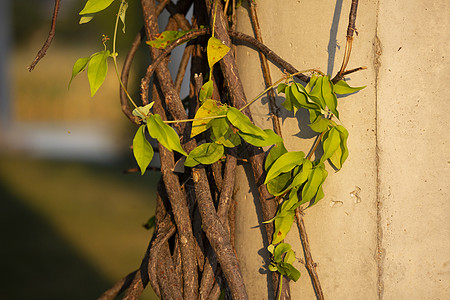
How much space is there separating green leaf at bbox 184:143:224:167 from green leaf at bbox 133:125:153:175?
0.06 meters

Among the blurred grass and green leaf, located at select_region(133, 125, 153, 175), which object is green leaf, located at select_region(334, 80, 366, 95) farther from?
the blurred grass

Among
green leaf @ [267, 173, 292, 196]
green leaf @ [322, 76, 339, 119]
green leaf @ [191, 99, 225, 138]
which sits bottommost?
green leaf @ [267, 173, 292, 196]

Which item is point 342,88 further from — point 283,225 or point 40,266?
point 40,266

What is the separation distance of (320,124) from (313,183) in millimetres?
70

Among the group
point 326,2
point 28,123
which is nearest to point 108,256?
point 326,2

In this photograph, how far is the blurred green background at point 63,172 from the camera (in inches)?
99.7

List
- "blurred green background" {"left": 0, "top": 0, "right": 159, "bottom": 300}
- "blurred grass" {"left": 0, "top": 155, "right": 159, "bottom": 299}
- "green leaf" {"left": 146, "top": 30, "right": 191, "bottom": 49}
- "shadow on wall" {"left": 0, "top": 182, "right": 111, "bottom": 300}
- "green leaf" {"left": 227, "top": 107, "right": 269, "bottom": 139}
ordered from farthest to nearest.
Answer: "blurred green background" {"left": 0, "top": 0, "right": 159, "bottom": 300} < "blurred grass" {"left": 0, "top": 155, "right": 159, "bottom": 299} < "shadow on wall" {"left": 0, "top": 182, "right": 111, "bottom": 300} < "green leaf" {"left": 146, "top": 30, "right": 191, "bottom": 49} < "green leaf" {"left": 227, "top": 107, "right": 269, "bottom": 139}

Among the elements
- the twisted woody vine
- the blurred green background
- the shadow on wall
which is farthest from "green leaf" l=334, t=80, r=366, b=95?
the shadow on wall

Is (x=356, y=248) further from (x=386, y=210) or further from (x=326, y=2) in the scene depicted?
(x=326, y=2)

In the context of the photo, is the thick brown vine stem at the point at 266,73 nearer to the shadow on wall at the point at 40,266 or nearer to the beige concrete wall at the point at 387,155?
the beige concrete wall at the point at 387,155

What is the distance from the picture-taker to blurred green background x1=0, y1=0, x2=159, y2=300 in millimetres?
2531

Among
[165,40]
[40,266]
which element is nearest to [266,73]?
[165,40]

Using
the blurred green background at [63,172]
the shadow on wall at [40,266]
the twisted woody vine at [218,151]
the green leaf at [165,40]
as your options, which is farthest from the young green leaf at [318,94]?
the shadow on wall at [40,266]

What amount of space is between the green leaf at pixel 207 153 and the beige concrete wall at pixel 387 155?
0.11 meters
